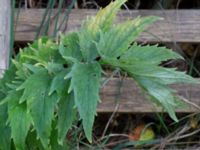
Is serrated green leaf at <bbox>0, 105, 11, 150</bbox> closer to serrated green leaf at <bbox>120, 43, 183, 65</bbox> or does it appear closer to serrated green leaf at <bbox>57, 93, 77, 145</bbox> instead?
serrated green leaf at <bbox>57, 93, 77, 145</bbox>

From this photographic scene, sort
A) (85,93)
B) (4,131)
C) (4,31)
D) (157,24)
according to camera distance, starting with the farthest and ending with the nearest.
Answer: (157,24) → (4,31) → (4,131) → (85,93)

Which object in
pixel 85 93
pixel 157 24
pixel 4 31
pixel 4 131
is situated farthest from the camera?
pixel 157 24

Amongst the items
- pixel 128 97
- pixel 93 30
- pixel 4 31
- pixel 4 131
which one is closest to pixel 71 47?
pixel 93 30

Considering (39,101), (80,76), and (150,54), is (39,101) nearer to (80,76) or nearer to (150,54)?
(80,76)

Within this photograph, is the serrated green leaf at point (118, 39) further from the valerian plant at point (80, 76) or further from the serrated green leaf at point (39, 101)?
the serrated green leaf at point (39, 101)

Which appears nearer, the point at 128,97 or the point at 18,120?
the point at 18,120

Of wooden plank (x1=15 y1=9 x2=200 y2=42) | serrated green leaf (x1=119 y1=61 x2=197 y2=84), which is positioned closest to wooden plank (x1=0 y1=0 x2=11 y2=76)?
wooden plank (x1=15 y1=9 x2=200 y2=42)

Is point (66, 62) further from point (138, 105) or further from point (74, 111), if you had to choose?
point (138, 105)
